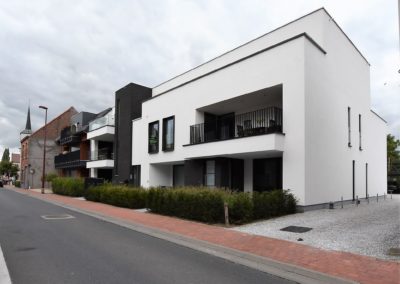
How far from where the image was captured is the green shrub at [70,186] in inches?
1067

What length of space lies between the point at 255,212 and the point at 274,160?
563 centimetres

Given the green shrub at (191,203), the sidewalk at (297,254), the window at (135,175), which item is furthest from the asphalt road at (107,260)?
the window at (135,175)

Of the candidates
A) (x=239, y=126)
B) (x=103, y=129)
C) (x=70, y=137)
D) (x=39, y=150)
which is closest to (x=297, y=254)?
(x=239, y=126)

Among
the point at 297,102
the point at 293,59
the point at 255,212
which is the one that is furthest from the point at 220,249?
the point at 293,59

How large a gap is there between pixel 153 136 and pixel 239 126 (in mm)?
7831

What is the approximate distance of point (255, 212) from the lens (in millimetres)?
12250

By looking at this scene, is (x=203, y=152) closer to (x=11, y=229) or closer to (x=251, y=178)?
(x=251, y=178)

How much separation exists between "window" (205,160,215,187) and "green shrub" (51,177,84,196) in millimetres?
12023

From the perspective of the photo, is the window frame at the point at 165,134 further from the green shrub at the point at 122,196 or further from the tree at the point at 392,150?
the tree at the point at 392,150

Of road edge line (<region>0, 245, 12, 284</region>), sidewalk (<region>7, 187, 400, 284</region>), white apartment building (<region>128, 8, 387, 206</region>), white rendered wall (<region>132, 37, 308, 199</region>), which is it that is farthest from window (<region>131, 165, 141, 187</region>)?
road edge line (<region>0, 245, 12, 284</region>)

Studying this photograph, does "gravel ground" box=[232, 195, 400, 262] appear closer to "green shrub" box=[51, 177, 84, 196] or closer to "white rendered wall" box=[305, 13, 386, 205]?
"white rendered wall" box=[305, 13, 386, 205]

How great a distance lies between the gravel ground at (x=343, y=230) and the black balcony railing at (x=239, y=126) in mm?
4389

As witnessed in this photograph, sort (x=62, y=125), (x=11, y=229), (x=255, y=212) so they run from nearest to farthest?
1. (x=11, y=229)
2. (x=255, y=212)
3. (x=62, y=125)

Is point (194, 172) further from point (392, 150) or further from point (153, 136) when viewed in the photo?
point (392, 150)
